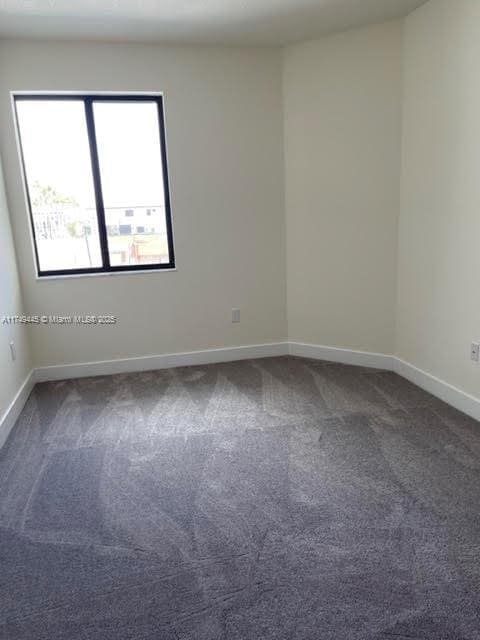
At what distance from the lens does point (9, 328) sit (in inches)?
127

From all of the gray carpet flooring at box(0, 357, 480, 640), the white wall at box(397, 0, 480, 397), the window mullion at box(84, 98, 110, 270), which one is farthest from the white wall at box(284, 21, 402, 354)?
the window mullion at box(84, 98, 110, 270)

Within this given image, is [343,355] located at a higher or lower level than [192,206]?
lower

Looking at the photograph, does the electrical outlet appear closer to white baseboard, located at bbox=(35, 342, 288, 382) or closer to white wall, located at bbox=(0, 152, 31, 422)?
white baseboard, located at bbox=(35, 342, 288, 382)

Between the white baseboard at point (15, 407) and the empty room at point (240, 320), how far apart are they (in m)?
0.04

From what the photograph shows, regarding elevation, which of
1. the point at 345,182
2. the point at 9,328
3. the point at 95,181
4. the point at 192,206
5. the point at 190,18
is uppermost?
the point at 190,18

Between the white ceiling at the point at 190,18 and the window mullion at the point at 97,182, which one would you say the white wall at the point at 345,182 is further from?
the window mullion at the point at 97,182

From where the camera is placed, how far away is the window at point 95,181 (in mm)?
3559

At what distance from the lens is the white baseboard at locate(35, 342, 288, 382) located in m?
3.85

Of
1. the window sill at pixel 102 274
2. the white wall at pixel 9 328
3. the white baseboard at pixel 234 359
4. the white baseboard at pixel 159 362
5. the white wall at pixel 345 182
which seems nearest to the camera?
the white wall at pixel 9 328

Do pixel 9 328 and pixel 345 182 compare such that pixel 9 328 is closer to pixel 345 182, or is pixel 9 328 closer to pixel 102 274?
pixel 102 274

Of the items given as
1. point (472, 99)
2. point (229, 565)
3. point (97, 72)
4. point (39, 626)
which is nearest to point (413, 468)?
point (229, 565)

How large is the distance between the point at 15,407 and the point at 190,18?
9.71 ft

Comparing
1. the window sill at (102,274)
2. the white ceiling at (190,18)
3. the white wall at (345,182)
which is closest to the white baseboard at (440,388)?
the white wall at (345,182)

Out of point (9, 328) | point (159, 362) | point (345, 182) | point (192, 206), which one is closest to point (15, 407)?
point (9, 328)
